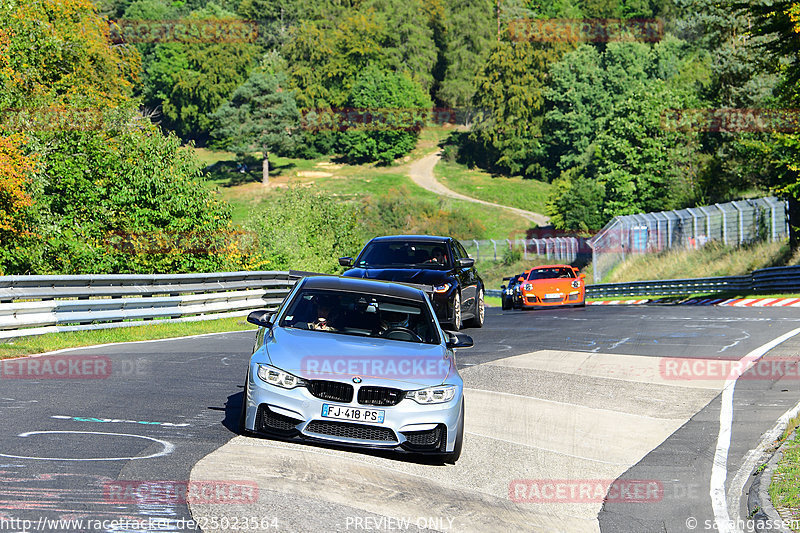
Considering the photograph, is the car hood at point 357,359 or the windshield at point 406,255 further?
the windshield at point 406,255

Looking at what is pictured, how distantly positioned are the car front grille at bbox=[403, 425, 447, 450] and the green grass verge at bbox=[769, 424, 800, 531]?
8.49ft

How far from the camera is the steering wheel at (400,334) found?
9109mm

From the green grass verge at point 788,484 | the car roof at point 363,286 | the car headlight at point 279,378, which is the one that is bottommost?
the green grass verge at point 788,484

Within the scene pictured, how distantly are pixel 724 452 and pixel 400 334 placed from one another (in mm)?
3319

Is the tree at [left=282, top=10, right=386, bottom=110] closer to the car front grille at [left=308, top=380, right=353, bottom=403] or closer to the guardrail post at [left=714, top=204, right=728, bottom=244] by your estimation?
the guardrail post at [left=714, top=204, right=728, bottom=244]

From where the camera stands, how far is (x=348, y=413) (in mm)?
7980

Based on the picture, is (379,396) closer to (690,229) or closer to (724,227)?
(724,227)

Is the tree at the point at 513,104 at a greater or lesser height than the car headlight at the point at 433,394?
lesser

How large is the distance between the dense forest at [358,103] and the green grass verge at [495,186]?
89.7 inches

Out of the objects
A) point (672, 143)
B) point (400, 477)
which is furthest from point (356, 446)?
point (672, 143)

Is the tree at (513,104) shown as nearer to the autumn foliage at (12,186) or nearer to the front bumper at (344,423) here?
the autumn foliage at (12,186)

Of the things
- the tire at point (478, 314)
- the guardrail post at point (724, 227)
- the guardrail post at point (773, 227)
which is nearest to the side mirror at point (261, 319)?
the tire at point (478, 314)

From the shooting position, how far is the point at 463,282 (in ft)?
59.3

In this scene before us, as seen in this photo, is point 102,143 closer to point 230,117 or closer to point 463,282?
point 463,282
